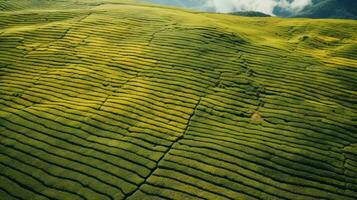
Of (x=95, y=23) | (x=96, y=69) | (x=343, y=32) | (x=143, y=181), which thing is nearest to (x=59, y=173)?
(x=143, y=181)

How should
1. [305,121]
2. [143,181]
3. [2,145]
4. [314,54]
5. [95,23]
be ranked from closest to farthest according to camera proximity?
[143,181]
[2,145]
[305,121]
[314,54]
[95,23]

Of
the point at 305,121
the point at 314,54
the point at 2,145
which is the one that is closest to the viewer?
the point at 2,145

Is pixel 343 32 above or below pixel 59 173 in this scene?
above

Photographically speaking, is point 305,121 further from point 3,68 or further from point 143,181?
point 3,68

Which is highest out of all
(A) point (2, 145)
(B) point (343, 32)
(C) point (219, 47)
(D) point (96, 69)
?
(B) point (343, 32)

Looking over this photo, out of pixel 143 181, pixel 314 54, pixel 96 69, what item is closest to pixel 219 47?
pixel 314 54

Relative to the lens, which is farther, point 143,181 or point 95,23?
point 95,23
